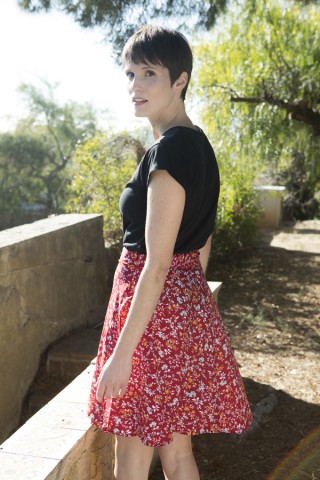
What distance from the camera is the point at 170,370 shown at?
6.24ft

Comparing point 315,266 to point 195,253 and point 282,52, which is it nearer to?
point 282,52

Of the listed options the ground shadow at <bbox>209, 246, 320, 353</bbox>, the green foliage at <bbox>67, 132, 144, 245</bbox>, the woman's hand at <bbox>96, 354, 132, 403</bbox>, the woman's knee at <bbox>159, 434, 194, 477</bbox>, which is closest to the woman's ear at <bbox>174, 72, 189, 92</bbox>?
the woman's hand at <bbox>96, 354, 132, 403</bbox>

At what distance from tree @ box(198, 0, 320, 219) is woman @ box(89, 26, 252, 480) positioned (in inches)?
233

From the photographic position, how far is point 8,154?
28.7 metres

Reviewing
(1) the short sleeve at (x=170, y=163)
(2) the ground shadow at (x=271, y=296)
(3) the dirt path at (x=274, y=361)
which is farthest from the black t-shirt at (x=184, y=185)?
(2) the ground shadow at (x=271, y=296)

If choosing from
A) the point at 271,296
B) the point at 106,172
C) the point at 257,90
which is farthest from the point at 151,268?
the point at 257,90

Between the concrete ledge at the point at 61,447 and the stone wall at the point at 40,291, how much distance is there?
5.10ft

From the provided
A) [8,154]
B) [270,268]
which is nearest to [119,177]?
[270,268]

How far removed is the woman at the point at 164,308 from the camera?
1735 millimetres

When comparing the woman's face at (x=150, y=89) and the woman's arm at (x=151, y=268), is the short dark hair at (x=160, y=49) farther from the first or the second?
the woman's arm at (x=151, y=268)

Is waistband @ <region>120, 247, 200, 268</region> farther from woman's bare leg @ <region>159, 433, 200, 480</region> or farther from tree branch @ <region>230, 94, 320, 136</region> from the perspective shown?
tree branch @ <region>230, 94, 320, 136</region>

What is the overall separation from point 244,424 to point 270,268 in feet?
21.6

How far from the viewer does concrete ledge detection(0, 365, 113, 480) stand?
185 centimetres

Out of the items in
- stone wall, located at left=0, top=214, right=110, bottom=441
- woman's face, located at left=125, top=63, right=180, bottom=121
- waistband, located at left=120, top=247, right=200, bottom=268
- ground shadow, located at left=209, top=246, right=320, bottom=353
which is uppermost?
woman's face, located at left=125, top=63, right=180, bottom=121
